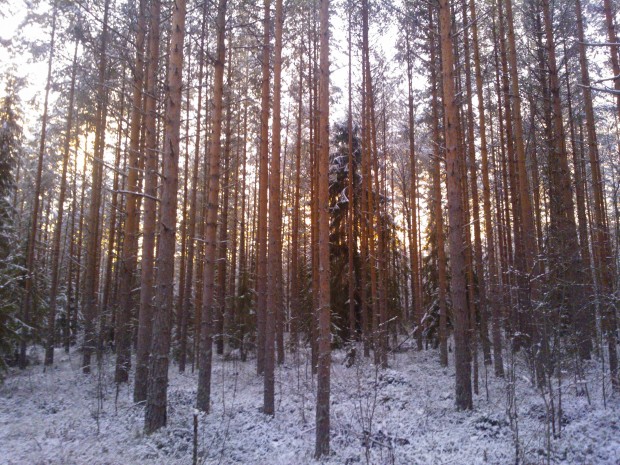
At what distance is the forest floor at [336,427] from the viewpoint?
6941 mm

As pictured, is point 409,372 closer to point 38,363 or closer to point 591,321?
point 591,321

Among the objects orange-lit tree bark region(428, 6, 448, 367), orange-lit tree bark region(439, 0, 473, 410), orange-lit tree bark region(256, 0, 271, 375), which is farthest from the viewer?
orange-lit tree bark region(428, 6, 448, 367)

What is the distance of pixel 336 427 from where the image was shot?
8.76m

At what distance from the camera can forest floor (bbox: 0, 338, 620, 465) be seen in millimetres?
6941

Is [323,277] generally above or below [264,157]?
below

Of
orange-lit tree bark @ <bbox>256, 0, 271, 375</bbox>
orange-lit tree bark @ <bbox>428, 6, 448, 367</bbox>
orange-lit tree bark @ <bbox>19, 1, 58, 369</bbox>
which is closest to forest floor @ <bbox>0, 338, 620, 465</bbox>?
orange-lit tree bark @ <bbox>428, 6, 448, 367</bbox>

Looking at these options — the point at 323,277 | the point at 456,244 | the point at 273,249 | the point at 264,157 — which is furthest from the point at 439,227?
the point at 323,277

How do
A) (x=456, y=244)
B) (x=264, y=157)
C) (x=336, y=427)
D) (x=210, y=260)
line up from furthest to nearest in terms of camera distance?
(x=264, y=157), (x=210, y=260), (x=456, y=244), (x=336, y=427)

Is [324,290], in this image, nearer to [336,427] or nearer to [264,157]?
[336,427]

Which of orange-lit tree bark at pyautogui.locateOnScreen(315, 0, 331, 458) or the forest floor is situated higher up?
orange-lit tree bark at pyautogui.locateOnScreen(315, 0, 331, 458)

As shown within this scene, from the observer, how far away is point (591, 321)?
9000mm

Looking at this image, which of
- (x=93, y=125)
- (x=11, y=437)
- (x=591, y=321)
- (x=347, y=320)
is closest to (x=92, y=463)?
(x=11, y=437)

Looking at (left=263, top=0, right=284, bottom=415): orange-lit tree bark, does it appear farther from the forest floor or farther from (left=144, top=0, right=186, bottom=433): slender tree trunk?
(left=144, top=0, right=186, bottom=433): slender tree trunk

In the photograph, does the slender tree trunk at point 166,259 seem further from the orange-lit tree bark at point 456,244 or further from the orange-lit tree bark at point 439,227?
the orange-lit tree bark at point 439,227
